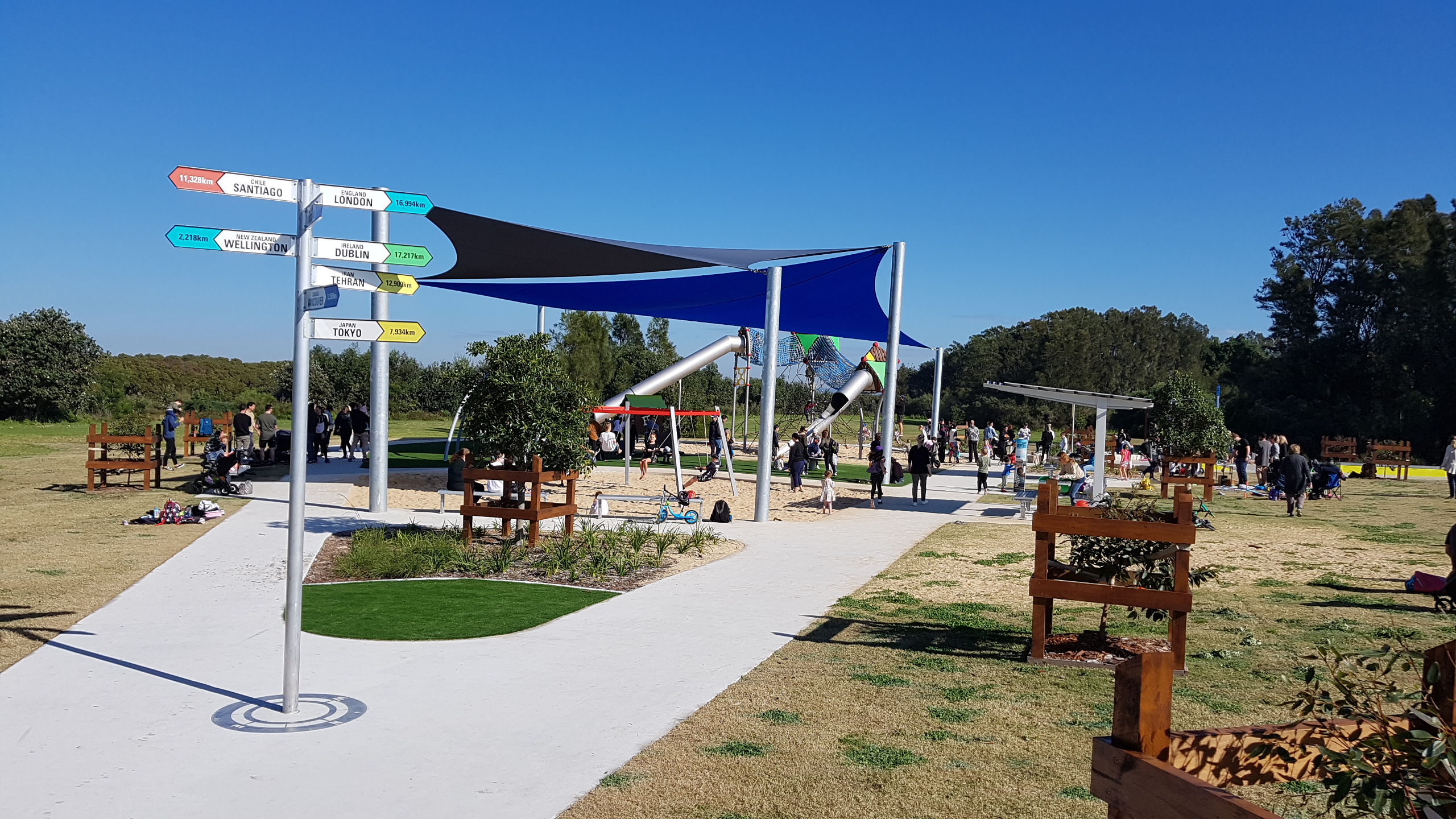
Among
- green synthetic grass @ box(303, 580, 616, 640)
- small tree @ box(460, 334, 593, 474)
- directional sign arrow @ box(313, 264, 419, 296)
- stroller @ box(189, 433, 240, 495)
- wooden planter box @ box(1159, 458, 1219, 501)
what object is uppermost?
directional sign arrow @ box(313, 264, 419, 296)

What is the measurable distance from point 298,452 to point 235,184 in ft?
4.81

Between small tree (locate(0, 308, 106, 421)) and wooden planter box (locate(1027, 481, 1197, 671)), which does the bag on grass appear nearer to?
wooden planter box (locate(1027, 481, 1197, 671))

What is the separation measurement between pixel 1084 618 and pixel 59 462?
875 inches

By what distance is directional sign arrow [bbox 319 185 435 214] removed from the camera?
5.39 metres

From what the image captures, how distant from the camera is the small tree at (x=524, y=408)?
11.5m

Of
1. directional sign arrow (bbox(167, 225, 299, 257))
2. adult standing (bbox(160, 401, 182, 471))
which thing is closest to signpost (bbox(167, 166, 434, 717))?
directional sign arrow (bbox(167, 225, 299, 257))

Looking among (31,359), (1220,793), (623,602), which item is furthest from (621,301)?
(31,359)

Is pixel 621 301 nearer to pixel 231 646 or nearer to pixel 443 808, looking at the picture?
pixel 231 646

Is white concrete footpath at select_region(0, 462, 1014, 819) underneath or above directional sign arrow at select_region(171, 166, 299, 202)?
underneath

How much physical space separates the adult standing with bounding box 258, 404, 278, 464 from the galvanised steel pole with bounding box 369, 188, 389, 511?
27.4 ft

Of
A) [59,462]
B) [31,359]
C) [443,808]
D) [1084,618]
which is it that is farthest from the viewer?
[31,359]

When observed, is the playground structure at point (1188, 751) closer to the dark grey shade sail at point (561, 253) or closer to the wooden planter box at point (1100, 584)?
the wooden planter box at point (1100, 584)

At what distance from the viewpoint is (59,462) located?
2170 centimetres

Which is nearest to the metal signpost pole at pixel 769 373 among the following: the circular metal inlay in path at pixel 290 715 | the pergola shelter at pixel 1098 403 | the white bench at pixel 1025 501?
the pergola shelter at pixel 1098 403
